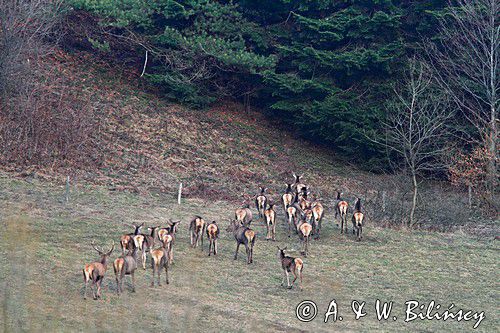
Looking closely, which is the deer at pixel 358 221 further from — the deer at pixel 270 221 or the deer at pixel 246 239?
the deer at pixel 246 239

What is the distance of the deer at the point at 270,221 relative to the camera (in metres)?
23.1

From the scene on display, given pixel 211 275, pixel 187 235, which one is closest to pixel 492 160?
pixel 187 235

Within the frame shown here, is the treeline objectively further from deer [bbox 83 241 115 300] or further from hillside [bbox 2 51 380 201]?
deer [bbox 83 241 115 300]

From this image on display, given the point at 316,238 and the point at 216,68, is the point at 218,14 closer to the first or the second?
the point at 216,68

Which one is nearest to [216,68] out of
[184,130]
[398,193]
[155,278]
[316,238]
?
[184,130]

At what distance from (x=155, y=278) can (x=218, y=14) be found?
2460 cm

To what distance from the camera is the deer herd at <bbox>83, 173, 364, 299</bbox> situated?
16.0 meters

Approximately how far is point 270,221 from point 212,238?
3.21 meters

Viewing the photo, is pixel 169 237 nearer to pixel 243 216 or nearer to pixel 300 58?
pixel 243 216

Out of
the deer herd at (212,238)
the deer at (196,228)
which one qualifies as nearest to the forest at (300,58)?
the deer herd at (212,238)

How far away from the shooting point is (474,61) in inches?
1293

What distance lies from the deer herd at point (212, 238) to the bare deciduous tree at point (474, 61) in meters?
8.88

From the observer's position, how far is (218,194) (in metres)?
30.0

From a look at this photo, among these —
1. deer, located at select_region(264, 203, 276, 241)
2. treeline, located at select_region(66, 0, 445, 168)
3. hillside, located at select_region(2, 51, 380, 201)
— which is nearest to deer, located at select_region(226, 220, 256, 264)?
deer, located at select_region(264, 203, 276, 241)
